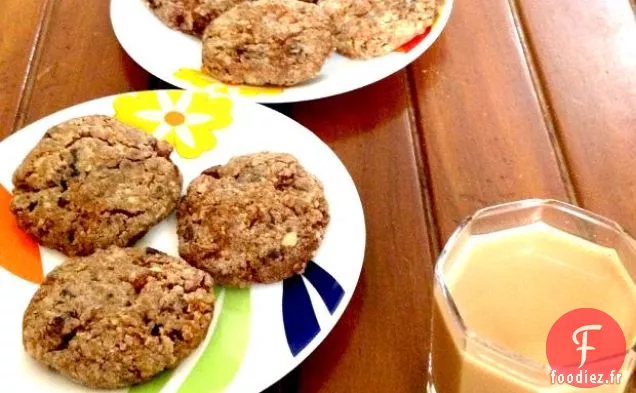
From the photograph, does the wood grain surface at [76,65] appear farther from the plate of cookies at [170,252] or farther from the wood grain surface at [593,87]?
the wood grain surface at [593,87]

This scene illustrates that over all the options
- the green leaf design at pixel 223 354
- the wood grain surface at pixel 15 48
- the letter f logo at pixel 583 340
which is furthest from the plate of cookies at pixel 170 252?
the letter f logo at pixel 583 340

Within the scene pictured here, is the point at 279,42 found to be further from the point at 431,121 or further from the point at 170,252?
the point at 170,252

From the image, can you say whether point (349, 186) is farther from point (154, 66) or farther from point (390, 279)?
point (154, 66)

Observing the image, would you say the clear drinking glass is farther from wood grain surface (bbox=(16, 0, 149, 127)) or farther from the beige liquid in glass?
wood grain surface (bbox=(16, 0, 149, 127))

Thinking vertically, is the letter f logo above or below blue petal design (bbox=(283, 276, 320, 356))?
above

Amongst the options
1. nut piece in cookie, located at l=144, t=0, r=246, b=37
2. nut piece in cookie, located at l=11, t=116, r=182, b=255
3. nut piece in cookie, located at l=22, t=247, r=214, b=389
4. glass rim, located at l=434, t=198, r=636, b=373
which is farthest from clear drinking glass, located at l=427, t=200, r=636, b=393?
nut piece in cookie, located at l=144, t=0, r=246, b=37

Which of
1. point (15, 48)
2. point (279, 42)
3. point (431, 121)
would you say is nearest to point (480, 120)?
point (431, 121)
